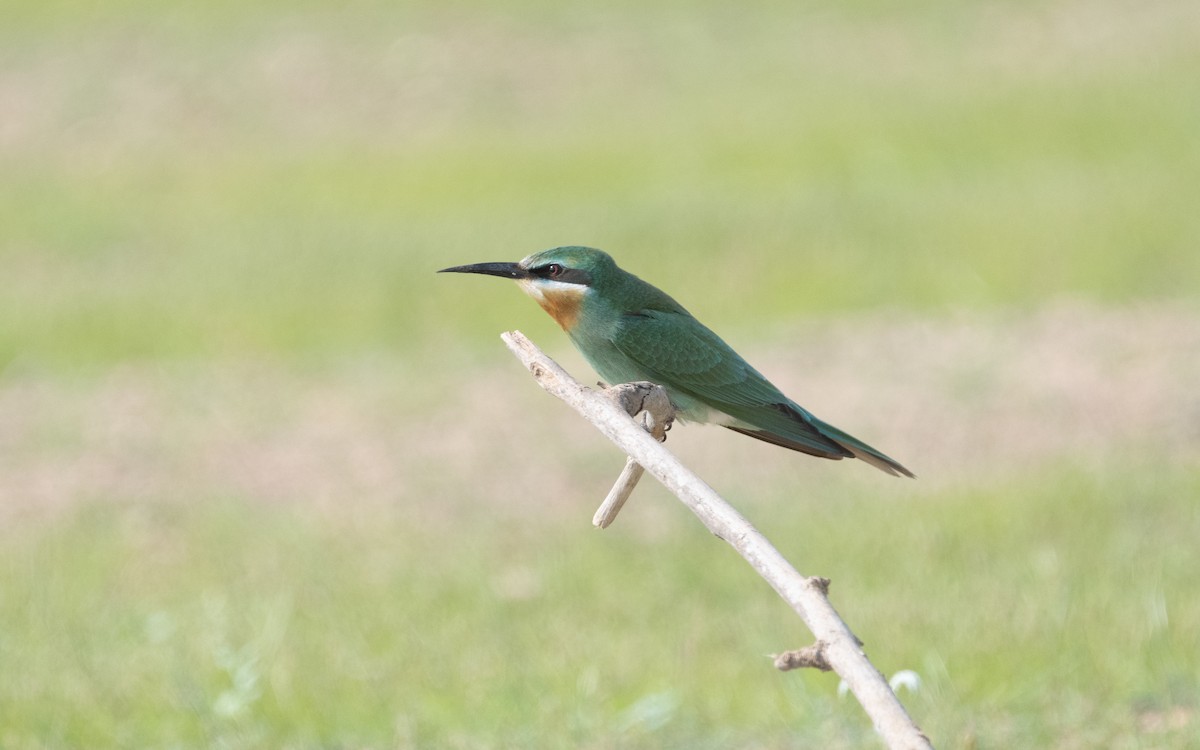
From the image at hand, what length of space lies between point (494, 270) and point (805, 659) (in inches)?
46.9

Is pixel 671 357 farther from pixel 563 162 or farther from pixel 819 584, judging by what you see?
pixel 563 162

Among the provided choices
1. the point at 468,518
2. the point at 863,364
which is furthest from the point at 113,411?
the point at 863,364

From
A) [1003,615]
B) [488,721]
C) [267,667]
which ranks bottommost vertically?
[267,667]

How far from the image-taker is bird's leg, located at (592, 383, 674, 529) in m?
2.86

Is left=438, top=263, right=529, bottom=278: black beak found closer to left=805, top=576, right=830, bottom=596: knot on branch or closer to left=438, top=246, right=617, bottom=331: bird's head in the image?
left=438, top=246, right=617, bottom=331: bird's head

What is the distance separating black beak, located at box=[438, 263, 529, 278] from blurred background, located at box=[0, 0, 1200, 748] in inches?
77.3

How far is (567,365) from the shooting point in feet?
35.8

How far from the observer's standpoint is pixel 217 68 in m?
19.2

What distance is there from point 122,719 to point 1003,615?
2973 millimetres

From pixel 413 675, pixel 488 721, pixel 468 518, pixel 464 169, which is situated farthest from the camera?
pixel 464 169

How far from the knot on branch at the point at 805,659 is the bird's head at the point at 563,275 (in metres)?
1.24

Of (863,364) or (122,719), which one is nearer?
(122,719)

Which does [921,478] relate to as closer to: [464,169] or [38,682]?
[38,682]

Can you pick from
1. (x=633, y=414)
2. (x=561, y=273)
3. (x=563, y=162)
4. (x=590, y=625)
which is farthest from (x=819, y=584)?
(x=563, y=162)
